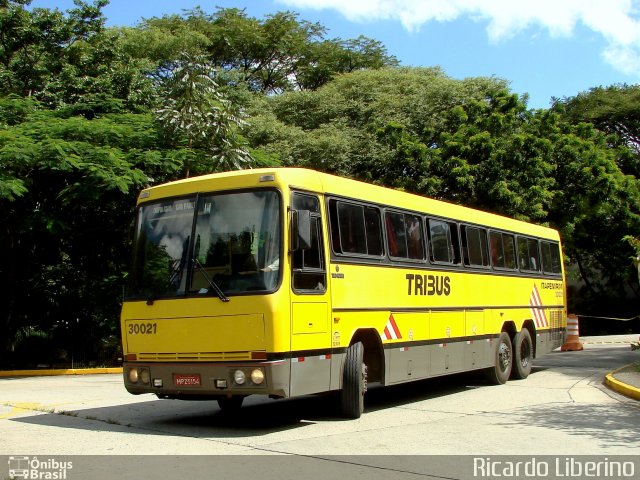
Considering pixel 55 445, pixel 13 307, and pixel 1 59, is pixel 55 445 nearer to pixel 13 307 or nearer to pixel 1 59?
pixel 13 307

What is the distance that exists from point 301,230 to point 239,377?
6.16 ft

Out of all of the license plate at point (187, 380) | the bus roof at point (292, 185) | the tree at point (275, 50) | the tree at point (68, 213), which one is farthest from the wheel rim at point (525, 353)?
the tree at point (275, 50)

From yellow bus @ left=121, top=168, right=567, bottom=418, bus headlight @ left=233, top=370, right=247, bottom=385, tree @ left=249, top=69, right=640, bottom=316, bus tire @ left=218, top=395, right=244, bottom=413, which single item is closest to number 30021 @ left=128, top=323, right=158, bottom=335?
yellow bus @ left=121, top=168, right=567, bottom=418

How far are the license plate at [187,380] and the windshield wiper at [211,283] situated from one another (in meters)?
1.01

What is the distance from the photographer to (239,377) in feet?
28.4

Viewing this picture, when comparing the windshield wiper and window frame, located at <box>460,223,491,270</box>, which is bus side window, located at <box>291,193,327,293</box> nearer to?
the windshield wiper

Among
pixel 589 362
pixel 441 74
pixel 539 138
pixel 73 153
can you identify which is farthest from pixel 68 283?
pixel 441 74

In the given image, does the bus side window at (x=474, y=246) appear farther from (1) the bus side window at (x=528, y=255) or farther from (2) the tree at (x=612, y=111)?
(2) the tree at (x=612, y=111)

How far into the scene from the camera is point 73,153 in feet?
60.4

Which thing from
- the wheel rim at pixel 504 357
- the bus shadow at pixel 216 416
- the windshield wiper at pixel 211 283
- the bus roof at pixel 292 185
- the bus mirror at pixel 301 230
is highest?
the bus roof at pixel 292 185

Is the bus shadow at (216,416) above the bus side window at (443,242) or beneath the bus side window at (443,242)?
beneath

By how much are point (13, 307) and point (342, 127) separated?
59.6 ft

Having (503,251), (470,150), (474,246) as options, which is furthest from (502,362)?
(470,150)

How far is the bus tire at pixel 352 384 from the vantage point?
32.1 ft
